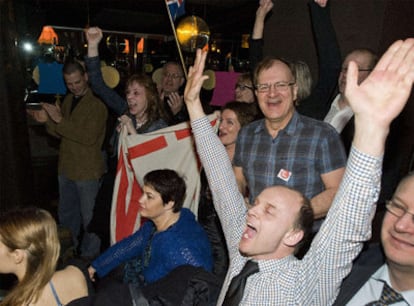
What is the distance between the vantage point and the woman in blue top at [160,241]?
2.04 m

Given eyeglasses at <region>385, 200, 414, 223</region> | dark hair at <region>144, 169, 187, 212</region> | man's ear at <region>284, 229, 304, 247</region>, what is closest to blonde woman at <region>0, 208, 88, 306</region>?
dark hair at <region>144, 169, 187, 212</region>

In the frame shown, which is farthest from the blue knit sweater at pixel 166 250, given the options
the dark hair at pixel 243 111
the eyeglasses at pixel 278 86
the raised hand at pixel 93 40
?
the raised hand at pixel 93 40

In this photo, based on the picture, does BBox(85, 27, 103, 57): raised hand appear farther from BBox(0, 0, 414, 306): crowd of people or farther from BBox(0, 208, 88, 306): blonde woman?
BBox(0, 208, 88, 306): blonde woman

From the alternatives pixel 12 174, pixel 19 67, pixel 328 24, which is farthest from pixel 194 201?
pixel 19 67

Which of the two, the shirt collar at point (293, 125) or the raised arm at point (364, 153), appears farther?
the shirt collar at point (293, 125)

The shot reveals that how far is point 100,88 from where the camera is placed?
329 cm

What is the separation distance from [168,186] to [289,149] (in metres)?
0.73

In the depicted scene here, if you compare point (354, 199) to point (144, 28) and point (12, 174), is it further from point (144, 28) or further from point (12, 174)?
point (144, 28)

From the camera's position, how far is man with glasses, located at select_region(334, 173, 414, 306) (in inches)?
47.8

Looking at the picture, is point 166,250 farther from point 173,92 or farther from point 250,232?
point 173,92

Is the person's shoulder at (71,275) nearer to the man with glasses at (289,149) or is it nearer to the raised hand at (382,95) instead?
the man with glasses at (289,149)

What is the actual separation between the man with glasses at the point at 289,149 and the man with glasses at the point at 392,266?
0.52 meters

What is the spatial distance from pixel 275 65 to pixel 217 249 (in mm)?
1097

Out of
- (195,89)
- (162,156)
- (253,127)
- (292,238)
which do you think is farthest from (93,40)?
(292,238)
